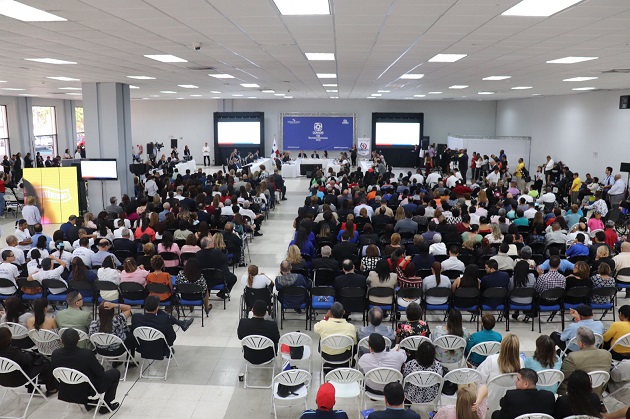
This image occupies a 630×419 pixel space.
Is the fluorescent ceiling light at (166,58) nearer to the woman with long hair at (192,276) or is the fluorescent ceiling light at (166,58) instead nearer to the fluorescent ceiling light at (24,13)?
the fluorescent ceiling light at (24,13)

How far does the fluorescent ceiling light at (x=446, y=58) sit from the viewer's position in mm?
9920

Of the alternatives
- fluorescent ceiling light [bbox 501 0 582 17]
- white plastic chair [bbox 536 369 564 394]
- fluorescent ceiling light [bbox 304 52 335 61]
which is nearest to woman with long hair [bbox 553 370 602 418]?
white plastic chair [bbox 536 369 564 394]

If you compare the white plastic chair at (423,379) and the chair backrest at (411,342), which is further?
the chair backrest at (411,342)

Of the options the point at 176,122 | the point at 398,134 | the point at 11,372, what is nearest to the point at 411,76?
the point at 11,372

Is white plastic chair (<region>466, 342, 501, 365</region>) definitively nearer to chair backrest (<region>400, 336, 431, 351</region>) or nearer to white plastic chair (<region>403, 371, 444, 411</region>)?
chair backrest (<region>400, 336, 431, 351</region>)

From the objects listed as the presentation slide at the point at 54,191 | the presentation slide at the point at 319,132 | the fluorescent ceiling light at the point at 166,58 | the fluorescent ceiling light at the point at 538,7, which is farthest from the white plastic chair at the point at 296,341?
the presentation slide at the point at 319,132

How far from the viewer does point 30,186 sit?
47.5 ft

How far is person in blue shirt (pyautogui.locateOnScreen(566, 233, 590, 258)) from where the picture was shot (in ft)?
31.2

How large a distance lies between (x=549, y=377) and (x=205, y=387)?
13.0 ft

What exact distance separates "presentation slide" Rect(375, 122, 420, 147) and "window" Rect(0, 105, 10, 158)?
20.7 metres

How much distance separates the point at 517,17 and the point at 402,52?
353 cm

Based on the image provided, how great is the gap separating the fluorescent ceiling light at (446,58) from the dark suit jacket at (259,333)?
6276 mm

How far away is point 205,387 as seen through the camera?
6527 mm

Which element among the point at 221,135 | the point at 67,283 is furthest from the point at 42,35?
the point at 221,135
